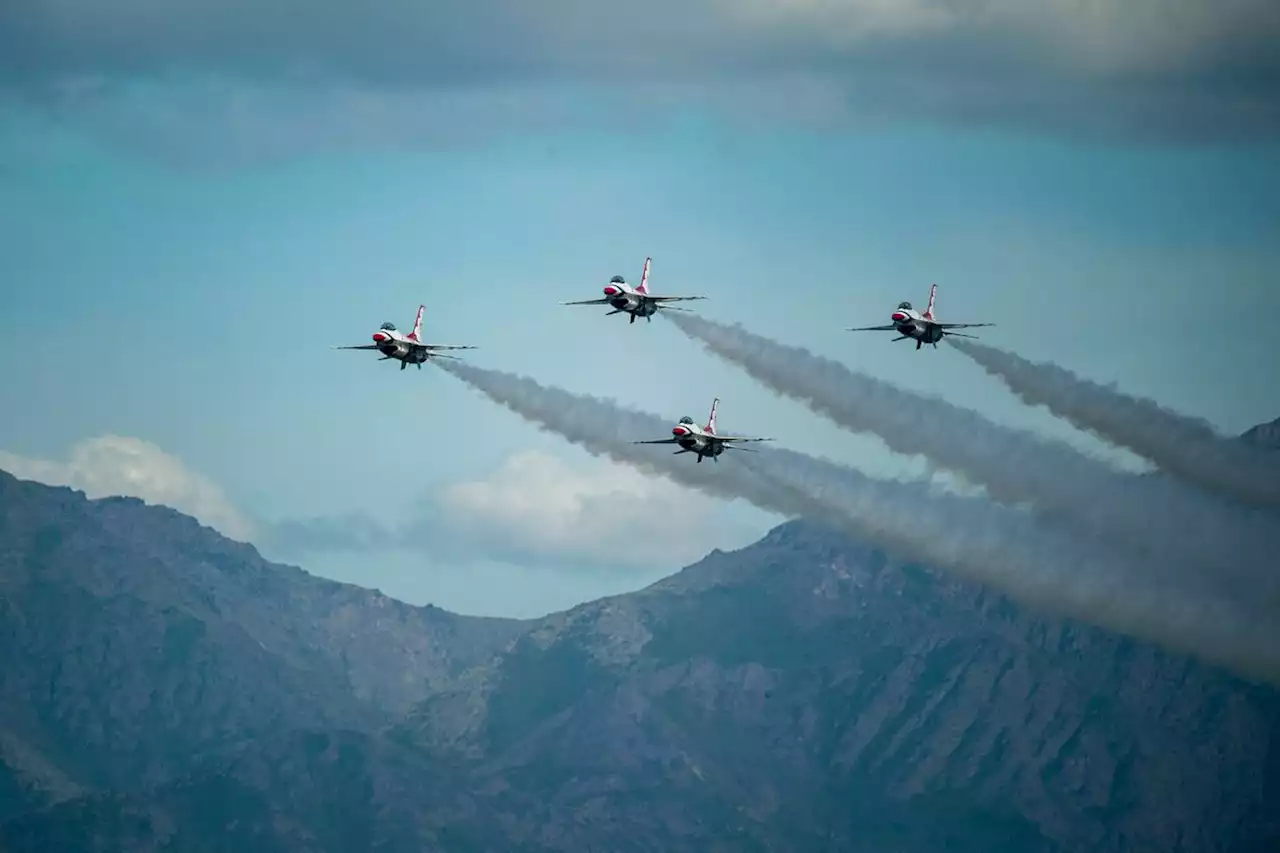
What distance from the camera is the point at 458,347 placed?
142 meters

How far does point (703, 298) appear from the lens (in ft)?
466

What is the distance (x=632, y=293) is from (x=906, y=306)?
776 inches

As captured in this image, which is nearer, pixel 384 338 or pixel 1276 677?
pixel 384 338

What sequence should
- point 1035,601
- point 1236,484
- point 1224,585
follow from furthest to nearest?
point 1224,585 < point 1035,601 < point 1236,484

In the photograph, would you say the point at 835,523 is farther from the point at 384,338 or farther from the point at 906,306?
the point at 384,338

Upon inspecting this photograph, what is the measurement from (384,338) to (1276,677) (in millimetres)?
76472

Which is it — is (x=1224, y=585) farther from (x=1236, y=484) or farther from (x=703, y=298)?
(x=703, y=298)

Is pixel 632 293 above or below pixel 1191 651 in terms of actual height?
above

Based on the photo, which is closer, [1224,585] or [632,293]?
[632,293]

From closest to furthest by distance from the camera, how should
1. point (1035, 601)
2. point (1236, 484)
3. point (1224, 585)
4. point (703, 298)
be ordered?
point (703, 298)
point (1236, 484)
point (1035, 601)
point (1224, 585)

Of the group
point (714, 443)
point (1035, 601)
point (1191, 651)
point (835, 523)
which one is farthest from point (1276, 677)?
point (714, 443)

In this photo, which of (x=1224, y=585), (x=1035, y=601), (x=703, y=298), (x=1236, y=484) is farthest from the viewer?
(x=1224, y=585)

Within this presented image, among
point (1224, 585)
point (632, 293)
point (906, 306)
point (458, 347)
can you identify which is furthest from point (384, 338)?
point (1224, 585)

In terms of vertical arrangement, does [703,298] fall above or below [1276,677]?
above
